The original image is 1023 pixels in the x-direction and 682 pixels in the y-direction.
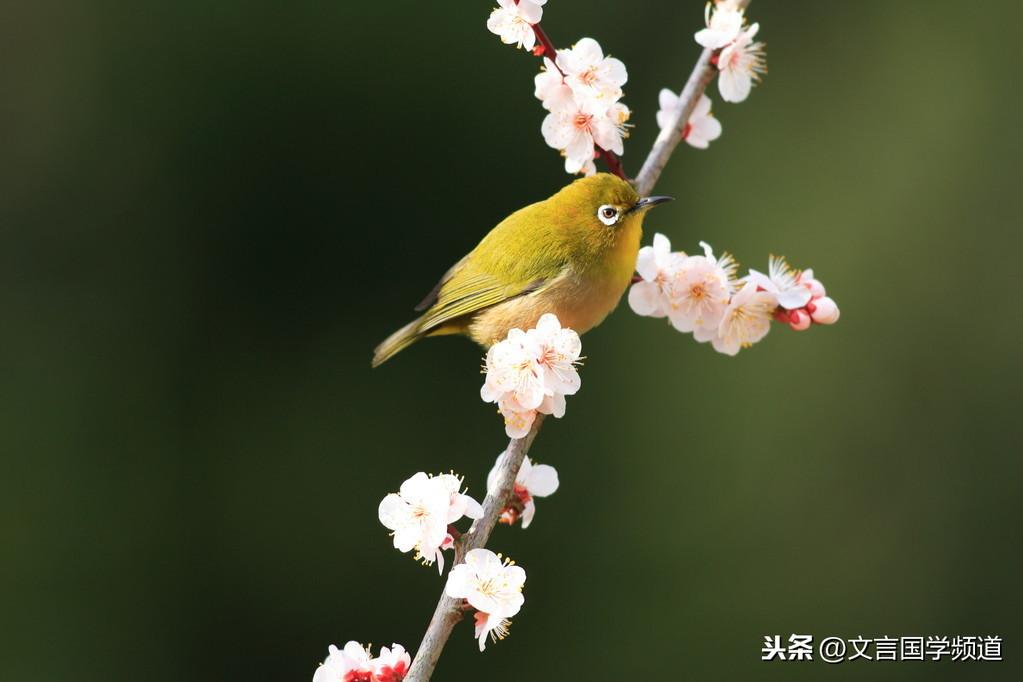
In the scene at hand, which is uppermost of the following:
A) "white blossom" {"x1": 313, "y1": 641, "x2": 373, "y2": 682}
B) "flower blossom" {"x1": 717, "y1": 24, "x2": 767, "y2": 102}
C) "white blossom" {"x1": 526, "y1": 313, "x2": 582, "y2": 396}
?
"flower blossom" {"x1": 717, "y1": 24, "x2": 767, "y2": 102}

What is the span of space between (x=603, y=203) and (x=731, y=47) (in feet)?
1.54

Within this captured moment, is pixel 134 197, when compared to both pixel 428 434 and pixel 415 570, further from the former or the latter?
pixel 415 570

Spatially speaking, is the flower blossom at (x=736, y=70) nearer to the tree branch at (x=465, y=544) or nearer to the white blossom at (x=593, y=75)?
the white blossom at (x=593, y=75)

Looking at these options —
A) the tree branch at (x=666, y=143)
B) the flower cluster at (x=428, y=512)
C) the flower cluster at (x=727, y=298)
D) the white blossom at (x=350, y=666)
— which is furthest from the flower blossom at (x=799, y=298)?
the white blossom at (x=350, y=666)

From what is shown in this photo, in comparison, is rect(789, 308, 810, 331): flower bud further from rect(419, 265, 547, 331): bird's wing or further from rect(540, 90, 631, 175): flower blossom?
rect(419, 265, 547, 331): bird's wing

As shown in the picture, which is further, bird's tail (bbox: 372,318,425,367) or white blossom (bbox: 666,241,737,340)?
bird's tail (bbox: 372,318,425,367)

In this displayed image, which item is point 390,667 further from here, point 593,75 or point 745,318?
point 593,75

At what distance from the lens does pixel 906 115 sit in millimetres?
7770

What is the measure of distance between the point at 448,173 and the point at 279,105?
1104 mm

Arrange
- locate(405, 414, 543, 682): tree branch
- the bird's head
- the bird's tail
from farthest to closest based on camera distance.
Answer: the bird's tail
the bird's head
locate(405, 414, 543, 682): tree branch

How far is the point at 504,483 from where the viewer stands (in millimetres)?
2123

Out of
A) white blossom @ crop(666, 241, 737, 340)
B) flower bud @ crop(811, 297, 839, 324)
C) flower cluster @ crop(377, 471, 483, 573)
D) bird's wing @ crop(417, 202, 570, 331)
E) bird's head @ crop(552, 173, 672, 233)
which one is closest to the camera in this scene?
flower cluster @ crop(377, 471, 483, 573)

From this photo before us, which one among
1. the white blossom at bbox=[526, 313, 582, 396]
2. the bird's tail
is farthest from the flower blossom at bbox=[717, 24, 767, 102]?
the bird's tail

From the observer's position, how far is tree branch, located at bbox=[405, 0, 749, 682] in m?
1.88
